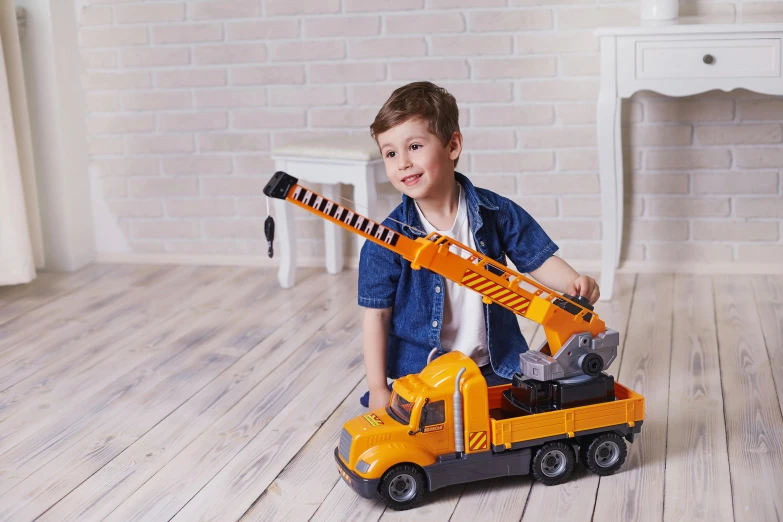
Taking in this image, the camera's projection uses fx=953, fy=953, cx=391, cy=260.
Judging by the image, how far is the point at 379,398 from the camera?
62.2 inches

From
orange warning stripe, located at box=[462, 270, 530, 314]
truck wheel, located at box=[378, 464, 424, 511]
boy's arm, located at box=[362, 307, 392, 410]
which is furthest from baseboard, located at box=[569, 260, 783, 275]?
truck wheel, located at box=[378, 464, 424, 511]

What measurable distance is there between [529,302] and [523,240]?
0.82 ft

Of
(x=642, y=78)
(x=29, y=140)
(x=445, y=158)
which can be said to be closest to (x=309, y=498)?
(x=445, y=158)

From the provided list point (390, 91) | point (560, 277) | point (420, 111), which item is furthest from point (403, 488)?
point (390, 91)

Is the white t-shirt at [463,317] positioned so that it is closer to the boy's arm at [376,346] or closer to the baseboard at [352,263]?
the boy's arm at [376,346]

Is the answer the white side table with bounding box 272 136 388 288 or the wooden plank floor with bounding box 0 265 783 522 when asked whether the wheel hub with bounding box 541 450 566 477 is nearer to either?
the wooden plank floor with bounding box 0 265 783 522

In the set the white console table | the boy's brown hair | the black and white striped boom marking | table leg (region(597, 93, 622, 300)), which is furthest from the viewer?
table leg (region(597, 93, 622, 300))

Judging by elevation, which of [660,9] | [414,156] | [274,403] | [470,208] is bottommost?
[274,403]

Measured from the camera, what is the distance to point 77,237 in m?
3.04

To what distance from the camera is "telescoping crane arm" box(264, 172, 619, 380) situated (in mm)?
1356

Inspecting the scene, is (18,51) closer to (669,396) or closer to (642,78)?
(642,78)

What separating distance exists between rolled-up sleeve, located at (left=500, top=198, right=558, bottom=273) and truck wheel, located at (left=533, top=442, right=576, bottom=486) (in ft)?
1.11

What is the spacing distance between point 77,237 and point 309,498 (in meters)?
1.85

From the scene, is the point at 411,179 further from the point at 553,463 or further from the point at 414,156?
the point at 553,463
